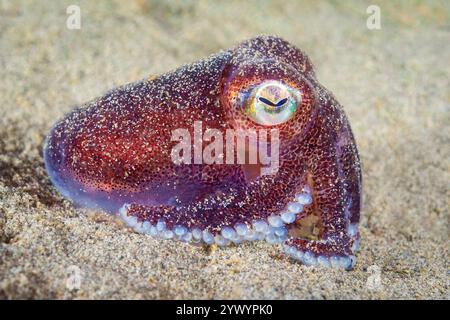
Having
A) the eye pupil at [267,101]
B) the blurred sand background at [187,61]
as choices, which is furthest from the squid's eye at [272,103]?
the blurred sand background at [187,61]

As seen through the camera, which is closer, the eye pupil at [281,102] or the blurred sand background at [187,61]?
the blurred sand background at [187,61]

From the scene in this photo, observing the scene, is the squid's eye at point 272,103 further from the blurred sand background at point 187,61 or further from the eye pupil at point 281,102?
the blurred sand background at point 187,61

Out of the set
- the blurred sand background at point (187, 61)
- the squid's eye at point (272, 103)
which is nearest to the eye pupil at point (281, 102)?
the squid's eye at point (272, 103)

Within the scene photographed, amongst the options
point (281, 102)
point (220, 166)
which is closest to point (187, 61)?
point (220, 166)

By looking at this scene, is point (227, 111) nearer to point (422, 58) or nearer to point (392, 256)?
point (392, 256)

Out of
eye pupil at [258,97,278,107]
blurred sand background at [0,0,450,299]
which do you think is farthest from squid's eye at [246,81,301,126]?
blurred sand background at [0,0,450,299]
